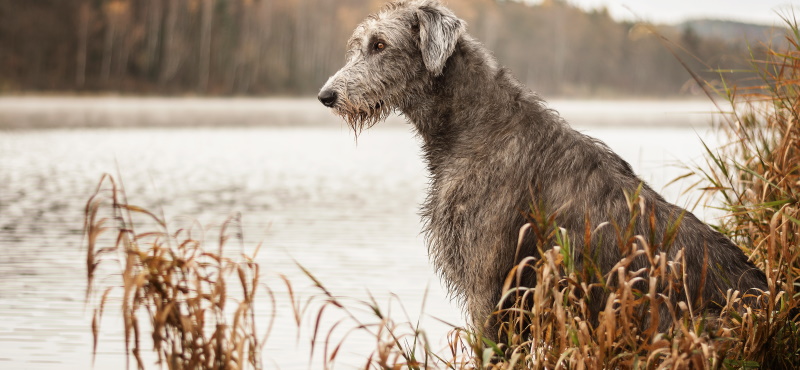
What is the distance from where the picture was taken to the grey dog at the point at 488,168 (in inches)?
171

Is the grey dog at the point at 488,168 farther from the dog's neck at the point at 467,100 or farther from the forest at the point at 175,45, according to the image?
the forest at the point at 175,45

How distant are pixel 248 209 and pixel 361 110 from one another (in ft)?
28.5

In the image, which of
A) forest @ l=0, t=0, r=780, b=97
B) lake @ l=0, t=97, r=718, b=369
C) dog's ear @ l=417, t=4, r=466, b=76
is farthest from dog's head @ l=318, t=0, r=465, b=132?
forest @ l=0, t=0, r=780, b=97

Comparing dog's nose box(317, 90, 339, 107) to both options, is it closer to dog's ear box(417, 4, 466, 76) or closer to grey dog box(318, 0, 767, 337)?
grey dog box(318, 0, 767, 337)

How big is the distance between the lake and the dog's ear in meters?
1.24

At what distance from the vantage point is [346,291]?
7.95 metres

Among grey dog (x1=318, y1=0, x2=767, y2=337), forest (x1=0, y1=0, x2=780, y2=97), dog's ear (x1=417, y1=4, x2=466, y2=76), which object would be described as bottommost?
grey dog (x1=318, y1=0, x2=767, y2=337)

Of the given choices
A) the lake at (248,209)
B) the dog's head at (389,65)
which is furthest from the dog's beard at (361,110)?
the lake at (248,209)

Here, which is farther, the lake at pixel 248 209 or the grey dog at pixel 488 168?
the lake at pixel 248 209

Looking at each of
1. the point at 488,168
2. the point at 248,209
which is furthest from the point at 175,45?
the point at 488,168

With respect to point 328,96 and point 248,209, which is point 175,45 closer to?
point 248,209

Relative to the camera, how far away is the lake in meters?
6.60

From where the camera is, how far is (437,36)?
4879mm

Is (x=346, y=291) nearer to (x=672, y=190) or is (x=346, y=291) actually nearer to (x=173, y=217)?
(x=173, y=217)
